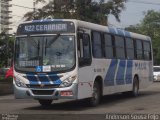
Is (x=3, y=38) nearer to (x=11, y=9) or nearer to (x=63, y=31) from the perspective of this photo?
(x=63, y=31)

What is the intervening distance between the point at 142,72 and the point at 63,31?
8.63 meters

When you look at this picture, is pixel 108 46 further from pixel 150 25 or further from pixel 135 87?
pixel 150 25

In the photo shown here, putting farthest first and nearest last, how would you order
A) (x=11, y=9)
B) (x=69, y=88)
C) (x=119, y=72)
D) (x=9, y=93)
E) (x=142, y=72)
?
(x=11, y=9) → (x=9, y=93) → (x=142, y=72) → (x=119, y=72) → (x=69, y=88)

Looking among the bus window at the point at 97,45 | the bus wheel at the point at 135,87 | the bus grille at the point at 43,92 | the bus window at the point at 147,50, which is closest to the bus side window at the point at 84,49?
the bus window at the point at 97,45

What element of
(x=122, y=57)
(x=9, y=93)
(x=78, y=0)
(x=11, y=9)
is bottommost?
(x=9, y=93)

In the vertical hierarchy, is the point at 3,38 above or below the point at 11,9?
below

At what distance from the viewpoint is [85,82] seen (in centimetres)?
1791

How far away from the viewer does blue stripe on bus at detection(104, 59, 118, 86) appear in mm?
20141

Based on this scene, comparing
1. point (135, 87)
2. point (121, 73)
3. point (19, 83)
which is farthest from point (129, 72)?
point (19, 83)

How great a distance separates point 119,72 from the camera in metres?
21.6

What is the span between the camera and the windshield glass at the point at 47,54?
17.3 meters

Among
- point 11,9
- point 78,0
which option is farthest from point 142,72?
point 11,9

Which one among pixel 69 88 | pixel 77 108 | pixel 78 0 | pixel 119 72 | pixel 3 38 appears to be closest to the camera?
pixel 69 88

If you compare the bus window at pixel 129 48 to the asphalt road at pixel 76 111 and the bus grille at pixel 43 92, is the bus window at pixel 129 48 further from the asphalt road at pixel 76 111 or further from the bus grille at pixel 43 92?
the bus grille at pixel 43 92
